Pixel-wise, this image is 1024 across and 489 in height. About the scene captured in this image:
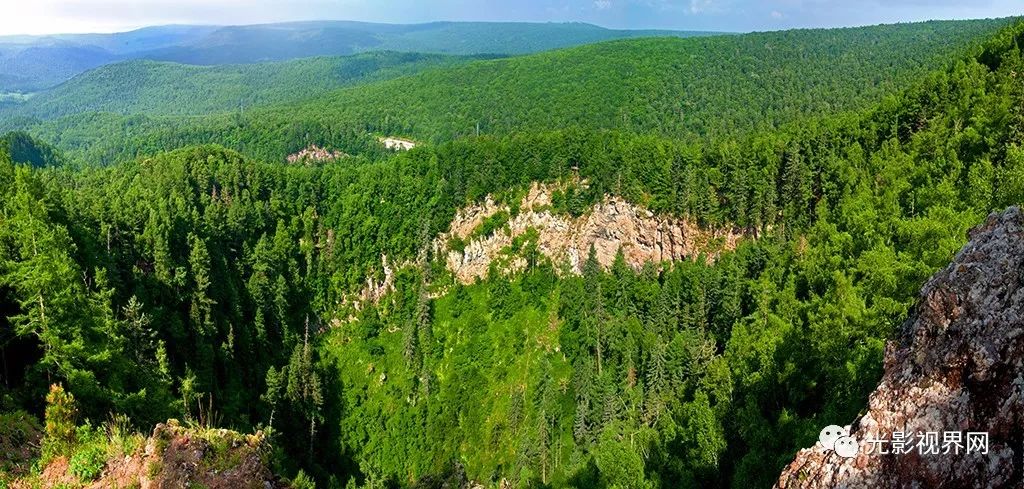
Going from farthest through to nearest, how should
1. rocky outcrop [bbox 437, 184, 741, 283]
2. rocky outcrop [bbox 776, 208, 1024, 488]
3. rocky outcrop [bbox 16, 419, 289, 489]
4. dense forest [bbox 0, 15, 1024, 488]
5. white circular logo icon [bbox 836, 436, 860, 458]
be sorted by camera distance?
rocky outcrop [bbox 437, 184, 741, 283] < dense forest [bbox 0, 15, 1024, 488] < rocky outcrop [bbox 16, 419, 289, 489] < white circular logo icon [bbox 836, 436, 860, 458] < rocky outcrop [bbox 776, 208, 1024, 488]

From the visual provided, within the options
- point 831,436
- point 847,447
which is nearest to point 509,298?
point 831,436

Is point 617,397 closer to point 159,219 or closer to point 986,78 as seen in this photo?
point 986,78

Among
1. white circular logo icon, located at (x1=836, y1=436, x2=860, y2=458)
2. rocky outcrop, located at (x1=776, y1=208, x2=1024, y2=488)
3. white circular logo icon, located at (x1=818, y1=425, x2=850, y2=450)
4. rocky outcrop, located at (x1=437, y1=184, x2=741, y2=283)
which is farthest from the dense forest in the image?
white circular logo icon, located at (x1=836, y1=436, x2=860, y2=458)

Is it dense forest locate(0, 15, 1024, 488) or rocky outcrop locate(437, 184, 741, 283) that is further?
rocky outcrop locate(437, 184, 741, 283)

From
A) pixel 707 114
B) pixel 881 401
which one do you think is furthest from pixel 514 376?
pixel 707 114

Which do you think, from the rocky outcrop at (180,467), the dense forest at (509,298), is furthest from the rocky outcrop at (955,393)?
the dense forest at (509,298)

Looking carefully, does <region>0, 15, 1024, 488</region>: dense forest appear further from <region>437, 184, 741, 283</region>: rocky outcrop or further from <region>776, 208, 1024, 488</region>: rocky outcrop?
A: <region>776, 208, 1024, 488</region>: rocky outcrop
